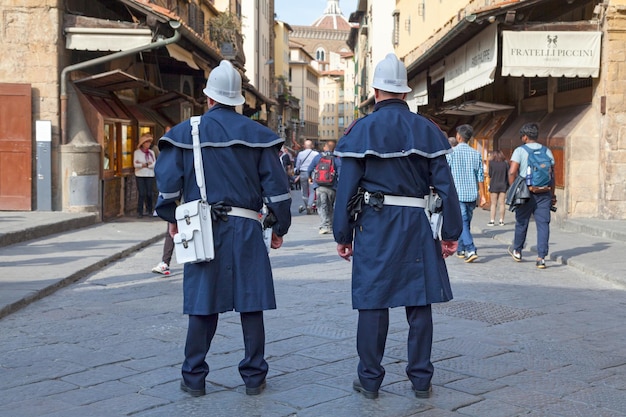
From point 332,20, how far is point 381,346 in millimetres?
162592

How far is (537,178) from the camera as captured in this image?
35.3ft

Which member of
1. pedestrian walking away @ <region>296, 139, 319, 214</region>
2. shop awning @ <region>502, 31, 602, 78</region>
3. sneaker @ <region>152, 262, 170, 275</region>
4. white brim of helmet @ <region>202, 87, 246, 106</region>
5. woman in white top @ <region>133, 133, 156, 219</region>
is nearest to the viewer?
white brim of helmet @ <region>202, 87, 246, 106</region>

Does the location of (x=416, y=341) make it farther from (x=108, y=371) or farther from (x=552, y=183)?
(x=552, y=183)

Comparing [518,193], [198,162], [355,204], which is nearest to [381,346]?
[355,204]

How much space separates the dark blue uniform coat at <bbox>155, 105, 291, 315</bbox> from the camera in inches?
197

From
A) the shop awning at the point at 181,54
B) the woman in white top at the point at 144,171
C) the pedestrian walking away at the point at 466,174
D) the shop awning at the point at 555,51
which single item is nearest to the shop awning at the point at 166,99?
the shop awning at the point at 181,54

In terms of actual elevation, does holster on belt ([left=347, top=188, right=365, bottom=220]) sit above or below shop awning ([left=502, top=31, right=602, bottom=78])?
below

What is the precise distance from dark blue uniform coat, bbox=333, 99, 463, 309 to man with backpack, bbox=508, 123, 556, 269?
6.05 meters

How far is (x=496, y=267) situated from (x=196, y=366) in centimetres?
676

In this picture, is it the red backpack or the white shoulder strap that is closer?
the white shoulder strap

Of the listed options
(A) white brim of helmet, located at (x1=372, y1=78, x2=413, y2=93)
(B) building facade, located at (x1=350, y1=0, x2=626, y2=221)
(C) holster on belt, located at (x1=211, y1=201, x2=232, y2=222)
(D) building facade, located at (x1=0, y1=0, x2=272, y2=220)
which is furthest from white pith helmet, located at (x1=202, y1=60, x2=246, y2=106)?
(B) building facade, located at (x1=350, y1=0, x2=626, y2=221)

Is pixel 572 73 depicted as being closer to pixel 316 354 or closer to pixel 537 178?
pixel 537 178

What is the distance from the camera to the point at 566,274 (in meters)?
10.6

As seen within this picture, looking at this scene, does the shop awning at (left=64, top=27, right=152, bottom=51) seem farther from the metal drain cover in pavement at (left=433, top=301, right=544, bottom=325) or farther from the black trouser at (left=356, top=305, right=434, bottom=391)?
the black trouser at (left=356, top=305, right=434, bottom=391)
